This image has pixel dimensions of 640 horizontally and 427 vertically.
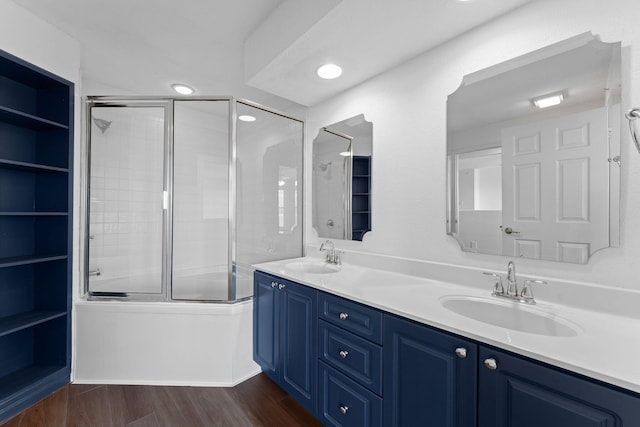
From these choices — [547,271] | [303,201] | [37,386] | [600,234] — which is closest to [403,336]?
[547,271]

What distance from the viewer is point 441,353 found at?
1.05 m

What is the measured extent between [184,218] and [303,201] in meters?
1.08

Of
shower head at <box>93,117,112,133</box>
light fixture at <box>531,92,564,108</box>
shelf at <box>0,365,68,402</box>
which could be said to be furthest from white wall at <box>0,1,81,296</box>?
light fixture at <box>531,92,564,108</box>

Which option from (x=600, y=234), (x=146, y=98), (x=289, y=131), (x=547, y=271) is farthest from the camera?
(x=289, y=131)

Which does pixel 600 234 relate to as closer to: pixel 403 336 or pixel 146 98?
pixel 403 336

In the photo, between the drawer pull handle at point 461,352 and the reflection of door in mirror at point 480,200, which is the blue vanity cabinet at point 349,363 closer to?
the drawer pull handle at point 461,352

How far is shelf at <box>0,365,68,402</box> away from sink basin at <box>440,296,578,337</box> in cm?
261

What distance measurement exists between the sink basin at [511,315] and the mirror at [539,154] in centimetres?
28

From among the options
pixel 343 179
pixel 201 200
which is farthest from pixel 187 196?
pixel 343 179

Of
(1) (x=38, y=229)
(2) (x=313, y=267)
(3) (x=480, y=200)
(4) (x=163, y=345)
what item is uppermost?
(3) (x=480, y=200)

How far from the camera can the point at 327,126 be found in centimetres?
247

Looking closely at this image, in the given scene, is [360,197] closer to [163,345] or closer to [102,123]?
[163,345]

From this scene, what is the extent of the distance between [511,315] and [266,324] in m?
1.47

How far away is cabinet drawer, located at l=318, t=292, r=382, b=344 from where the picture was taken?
4.24ft
